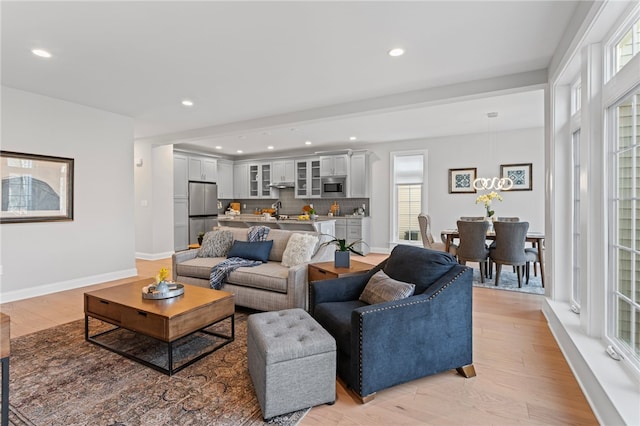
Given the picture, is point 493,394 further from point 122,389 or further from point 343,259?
point 122,389

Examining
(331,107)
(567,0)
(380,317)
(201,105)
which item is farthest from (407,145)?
(380,317)

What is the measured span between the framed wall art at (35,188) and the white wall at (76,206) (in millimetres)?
93

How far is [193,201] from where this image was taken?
7973 mm

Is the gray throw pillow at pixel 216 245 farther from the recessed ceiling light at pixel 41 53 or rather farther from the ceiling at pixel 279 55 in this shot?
the recessed ceiling light at pixel 41 53

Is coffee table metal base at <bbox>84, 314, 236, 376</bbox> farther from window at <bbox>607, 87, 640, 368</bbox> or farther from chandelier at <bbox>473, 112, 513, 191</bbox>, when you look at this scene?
chandelier at <bbox>473, 112, 513, 191</bbox>

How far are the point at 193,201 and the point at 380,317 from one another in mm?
7045

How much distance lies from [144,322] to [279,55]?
8.59 ft

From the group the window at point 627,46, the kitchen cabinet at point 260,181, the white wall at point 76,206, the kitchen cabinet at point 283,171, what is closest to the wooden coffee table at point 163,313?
the white wall at point 76,206

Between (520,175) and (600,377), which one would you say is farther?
(520,175)

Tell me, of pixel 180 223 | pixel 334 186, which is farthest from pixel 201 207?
pixel 334 186

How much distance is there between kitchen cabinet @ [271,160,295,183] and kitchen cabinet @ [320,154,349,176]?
0.95 meters

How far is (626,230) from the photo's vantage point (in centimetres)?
201

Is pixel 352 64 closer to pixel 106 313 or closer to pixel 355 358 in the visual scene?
pixel 355 358

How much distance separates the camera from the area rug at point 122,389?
1822 mm
